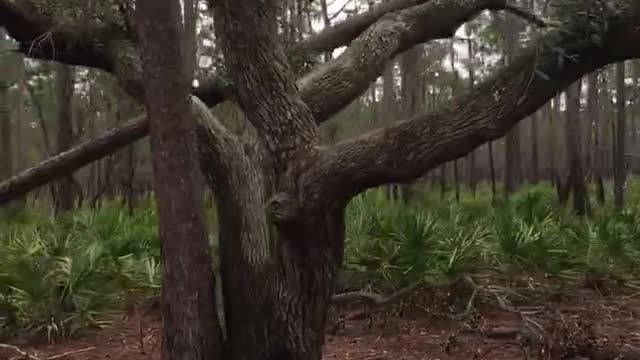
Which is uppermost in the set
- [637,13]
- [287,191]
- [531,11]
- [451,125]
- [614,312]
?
[531,11]

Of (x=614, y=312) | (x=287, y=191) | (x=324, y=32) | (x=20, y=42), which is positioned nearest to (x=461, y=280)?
(x=614, y=312)

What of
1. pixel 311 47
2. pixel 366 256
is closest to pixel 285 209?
pixel 311 47

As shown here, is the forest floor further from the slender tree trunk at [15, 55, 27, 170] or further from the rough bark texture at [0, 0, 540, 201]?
the slender tree trunk at [15, 55, 27, 170]

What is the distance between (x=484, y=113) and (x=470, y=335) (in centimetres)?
401

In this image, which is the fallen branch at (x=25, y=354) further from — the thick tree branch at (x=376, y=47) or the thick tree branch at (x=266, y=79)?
the thick tree branch at (x=376, y=47)

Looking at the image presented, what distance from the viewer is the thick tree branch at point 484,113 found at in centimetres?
461

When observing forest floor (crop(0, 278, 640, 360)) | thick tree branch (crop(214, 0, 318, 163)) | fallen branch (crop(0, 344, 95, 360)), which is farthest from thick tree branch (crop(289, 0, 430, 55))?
fallen branch (crop(0, 344, 95, 360))

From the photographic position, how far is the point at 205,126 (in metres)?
5.61

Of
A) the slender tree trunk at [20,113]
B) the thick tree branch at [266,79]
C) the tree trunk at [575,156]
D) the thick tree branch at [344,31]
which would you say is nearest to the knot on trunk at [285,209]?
the thick tree branch at [266,79]

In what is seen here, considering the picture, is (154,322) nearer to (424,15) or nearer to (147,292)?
(147,292)

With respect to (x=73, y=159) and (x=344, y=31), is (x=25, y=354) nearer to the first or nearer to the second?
(x=73, y=159)

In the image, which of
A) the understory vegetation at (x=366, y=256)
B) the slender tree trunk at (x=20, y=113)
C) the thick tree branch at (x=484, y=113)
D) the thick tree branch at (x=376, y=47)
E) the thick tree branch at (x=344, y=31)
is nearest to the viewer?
the thick tree branch at (x=484, y=113)

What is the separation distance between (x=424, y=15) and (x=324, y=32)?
128cm

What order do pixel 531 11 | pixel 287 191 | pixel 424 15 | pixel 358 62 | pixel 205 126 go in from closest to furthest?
pixel 287 191 < pixel 205 126 < pixel 531 11 < pixel 358 62 < pixel 424 15
